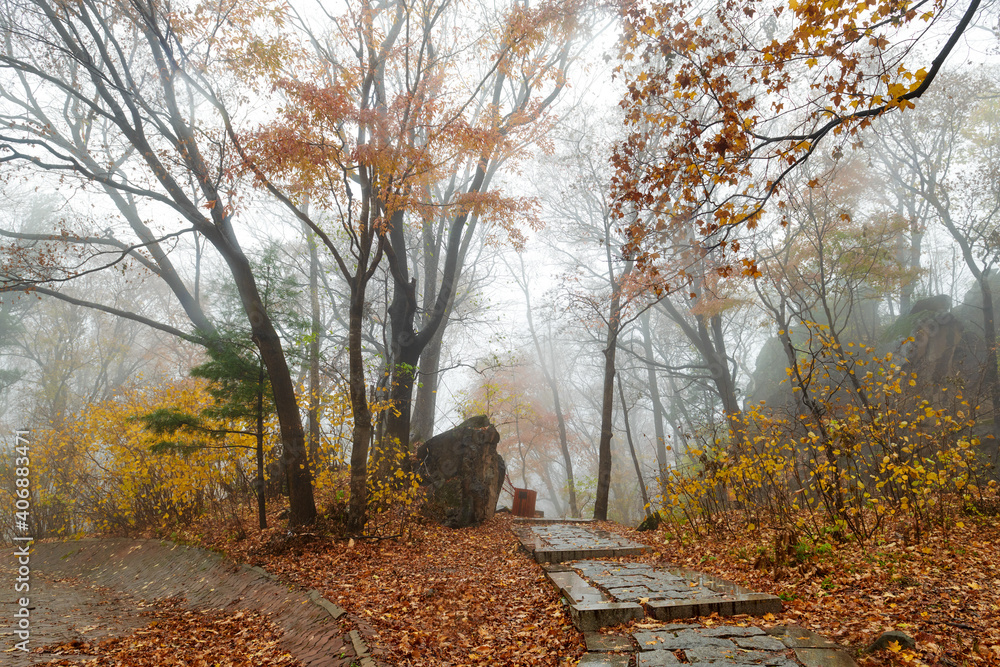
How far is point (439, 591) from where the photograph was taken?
5129 millimetres

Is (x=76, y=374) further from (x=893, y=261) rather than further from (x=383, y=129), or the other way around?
(x=893, y=261)

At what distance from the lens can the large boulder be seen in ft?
29.0

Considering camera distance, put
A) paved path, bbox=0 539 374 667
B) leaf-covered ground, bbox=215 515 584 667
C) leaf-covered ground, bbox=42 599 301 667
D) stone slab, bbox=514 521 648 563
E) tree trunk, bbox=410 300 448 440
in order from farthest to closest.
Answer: tree trunk, bbox=410 300 448 440
stone slab, bbox=514 521 648 563
paved path, bbox=0 539 374 667
leaf-covered ground, bbox=42 599 301 667
leaf-covered ground, bbox=215 515 584 667

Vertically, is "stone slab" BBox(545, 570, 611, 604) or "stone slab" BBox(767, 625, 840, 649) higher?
"stone slab" BBox(545, 570, 611, 604)

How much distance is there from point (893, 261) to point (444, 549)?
45.2 feet

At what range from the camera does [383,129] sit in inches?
263

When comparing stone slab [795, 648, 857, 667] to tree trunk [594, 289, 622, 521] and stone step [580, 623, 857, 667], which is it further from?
tree trunk [594, 289, 622, 521]

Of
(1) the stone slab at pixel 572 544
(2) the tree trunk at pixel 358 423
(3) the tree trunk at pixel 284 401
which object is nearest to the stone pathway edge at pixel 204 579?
(3) the tree trunk at pixel 284 401

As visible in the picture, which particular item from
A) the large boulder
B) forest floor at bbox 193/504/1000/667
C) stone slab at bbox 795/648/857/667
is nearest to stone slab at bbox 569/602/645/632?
forest floor at bbox 193/504/1000/667

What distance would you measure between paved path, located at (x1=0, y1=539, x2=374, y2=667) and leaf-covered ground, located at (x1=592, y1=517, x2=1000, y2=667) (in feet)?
10.6

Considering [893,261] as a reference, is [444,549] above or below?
below

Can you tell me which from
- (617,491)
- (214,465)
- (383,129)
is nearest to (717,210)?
(383,129)

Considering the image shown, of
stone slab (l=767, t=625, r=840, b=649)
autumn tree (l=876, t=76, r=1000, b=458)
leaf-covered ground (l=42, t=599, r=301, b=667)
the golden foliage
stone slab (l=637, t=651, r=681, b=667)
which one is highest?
autumn tree (l=876, t=76, r=1000, b=458)

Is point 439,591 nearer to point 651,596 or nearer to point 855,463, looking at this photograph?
point 651,596
